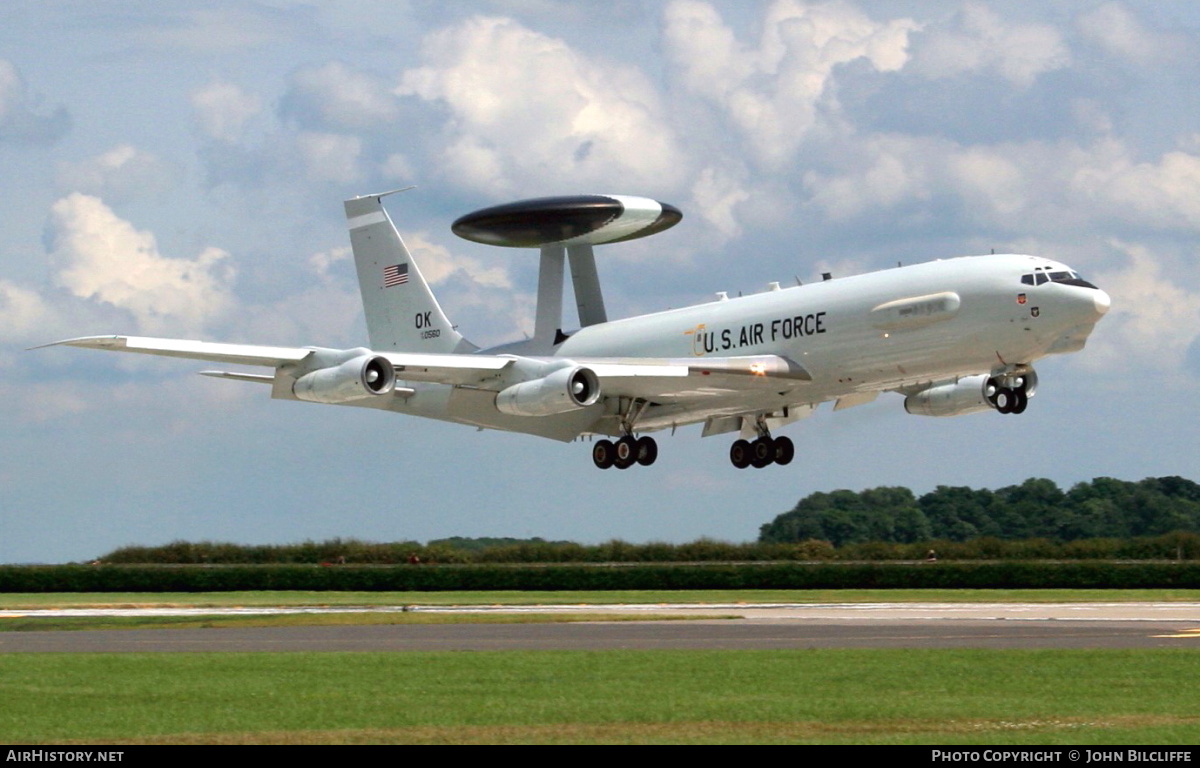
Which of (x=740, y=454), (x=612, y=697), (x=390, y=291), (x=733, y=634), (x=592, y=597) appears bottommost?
(x=612, y=697)

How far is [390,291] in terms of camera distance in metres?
64.7

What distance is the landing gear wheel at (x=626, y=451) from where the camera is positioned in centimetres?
5525

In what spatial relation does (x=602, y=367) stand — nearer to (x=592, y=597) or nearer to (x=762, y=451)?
(x=762, y=451)

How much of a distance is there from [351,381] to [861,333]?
47.1 ft

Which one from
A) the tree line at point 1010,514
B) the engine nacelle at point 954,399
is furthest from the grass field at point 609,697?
the tree line at point 1010,514

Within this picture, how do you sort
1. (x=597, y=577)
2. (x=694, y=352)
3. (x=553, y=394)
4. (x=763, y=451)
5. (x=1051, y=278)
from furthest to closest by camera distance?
(x=597, y=577), (x=763, y=451), (x=694, y=352), (x=553, y=394), (x=1051, y=278)

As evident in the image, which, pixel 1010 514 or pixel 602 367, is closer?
pixel 602 367

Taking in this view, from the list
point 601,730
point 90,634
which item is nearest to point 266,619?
point 90,634

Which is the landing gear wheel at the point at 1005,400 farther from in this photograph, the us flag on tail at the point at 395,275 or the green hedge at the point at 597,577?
the us flag on tail at the point at 395,275

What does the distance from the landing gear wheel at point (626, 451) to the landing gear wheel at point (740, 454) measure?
3456mm

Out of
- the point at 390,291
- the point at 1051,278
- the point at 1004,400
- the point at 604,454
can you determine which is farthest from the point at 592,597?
the point at 1051,278

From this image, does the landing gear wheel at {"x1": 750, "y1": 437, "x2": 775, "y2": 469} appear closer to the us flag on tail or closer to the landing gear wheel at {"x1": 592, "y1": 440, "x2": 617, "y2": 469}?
the landing gear wheel at {"x1": 592, "y1": 440, "x2": 617, "y2": 469}

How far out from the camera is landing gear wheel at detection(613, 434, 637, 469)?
55.2 meters

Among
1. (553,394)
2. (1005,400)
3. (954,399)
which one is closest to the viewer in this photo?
(1005,400)
